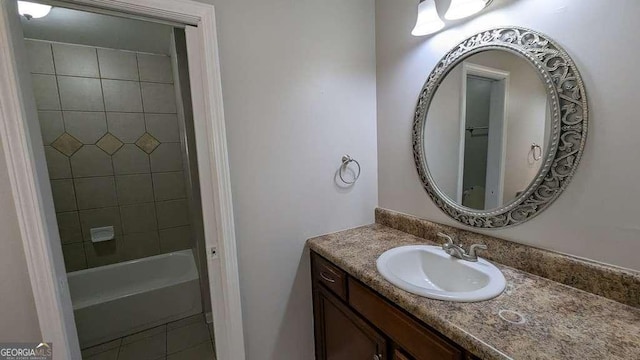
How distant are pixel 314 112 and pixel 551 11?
40.7 inches

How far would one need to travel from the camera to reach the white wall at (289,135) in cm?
128

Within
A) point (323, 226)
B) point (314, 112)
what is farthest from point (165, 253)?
point (314, 112)

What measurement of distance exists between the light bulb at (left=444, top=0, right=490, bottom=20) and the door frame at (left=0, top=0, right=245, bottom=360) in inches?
41.1

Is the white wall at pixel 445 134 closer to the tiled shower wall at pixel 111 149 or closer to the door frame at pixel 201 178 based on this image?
the door frame at pixel 201 178

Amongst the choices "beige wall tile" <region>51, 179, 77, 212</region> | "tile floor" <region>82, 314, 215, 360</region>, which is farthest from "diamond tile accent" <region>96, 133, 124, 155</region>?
"tile floor" <region>82, 314, 215, 360</region>

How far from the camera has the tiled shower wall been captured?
2229 millimetres

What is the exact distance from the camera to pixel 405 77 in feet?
4.78

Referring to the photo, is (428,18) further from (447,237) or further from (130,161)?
(130,161)

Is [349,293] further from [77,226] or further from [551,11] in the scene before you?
Result: [77,226]

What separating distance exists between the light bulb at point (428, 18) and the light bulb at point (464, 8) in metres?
0.06

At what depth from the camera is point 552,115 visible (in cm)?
92

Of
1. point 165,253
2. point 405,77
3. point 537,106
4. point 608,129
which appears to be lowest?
point 165,253

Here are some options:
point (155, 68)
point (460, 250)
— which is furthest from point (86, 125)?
point (460, 250)

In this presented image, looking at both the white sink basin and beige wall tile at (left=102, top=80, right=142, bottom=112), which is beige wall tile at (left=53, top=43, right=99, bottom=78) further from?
the white sink basin
